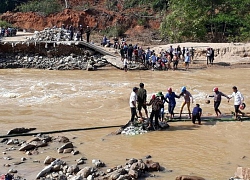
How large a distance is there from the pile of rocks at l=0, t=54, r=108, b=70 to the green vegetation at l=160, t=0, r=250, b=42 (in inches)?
305

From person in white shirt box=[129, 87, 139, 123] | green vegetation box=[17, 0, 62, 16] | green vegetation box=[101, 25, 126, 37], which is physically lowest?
person in white shirt box=[129, 87, 139, 123]

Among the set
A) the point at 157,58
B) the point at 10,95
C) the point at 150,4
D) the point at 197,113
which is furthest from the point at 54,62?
the point at 150,4

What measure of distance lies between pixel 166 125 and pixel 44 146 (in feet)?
12.5

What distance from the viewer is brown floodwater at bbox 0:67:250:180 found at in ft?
33.5

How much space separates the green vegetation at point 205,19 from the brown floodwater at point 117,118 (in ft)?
24.2

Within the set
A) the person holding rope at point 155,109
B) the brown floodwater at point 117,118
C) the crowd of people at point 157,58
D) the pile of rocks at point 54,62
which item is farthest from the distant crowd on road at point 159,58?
the person holding rope at point 155,109

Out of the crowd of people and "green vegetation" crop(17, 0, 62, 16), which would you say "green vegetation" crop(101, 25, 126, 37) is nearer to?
"green vegetation" crop(17, 0, 62, 16)

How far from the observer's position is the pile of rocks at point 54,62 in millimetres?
27734

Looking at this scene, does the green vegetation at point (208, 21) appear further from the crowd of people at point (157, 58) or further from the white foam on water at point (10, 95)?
the white foam on water at point (10, 95)

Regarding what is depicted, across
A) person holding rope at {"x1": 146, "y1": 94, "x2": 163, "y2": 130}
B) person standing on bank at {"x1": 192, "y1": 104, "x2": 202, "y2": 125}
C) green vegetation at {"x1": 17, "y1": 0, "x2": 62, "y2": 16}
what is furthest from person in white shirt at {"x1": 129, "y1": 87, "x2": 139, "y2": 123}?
green vegetation at {"x1": 17, "y1": 0, "x2": 62, "y2": 16}

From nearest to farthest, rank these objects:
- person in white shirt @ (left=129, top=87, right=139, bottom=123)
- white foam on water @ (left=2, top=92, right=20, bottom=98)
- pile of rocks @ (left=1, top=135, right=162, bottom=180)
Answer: pile of rocks @ (left=1, top=135, right=162, bottom=180)
person in white shirt @ (left=129, top=87, right=139, bottom=123)
white foam on water @ (left=2, top=92, right=20, bottom=98)

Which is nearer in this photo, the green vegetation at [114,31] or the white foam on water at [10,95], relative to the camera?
the white foam on water at [10,95]

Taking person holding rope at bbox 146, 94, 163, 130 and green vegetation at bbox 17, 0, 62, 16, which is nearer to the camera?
person holding rope at bbox 146, 94, 163, 130

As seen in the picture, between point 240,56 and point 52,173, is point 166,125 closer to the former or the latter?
point 52,173
